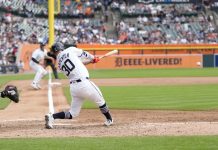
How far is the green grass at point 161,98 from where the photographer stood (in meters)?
14.0

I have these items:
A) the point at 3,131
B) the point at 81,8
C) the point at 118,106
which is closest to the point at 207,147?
the point at 3,131

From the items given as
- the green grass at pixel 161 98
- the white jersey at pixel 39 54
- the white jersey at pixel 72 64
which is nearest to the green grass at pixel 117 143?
the white jersey at pixel 72 64

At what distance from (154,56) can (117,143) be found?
1221 inches

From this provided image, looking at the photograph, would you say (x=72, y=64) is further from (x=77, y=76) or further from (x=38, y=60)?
(x=38, y=60)

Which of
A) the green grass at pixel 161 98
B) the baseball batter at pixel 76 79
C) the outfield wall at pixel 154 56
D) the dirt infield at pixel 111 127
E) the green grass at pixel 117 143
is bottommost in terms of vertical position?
the outfield wall at pixel 154 56

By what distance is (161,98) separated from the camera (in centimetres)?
1619

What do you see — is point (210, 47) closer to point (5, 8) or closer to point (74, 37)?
point (74, 37)

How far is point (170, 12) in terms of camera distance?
46031 millimetres

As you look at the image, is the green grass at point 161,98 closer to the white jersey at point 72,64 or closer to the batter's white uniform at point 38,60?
the batter's white uniform at point 38,60

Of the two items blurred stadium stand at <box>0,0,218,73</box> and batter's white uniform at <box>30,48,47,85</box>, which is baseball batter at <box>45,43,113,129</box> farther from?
blurred stadium stand at <box>0,0,218,73</box>

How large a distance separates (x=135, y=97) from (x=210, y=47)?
2428cm

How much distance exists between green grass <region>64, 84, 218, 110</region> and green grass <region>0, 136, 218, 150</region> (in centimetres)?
535

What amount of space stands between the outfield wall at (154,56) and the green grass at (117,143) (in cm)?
2936

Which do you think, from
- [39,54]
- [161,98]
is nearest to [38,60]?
[39,54]
